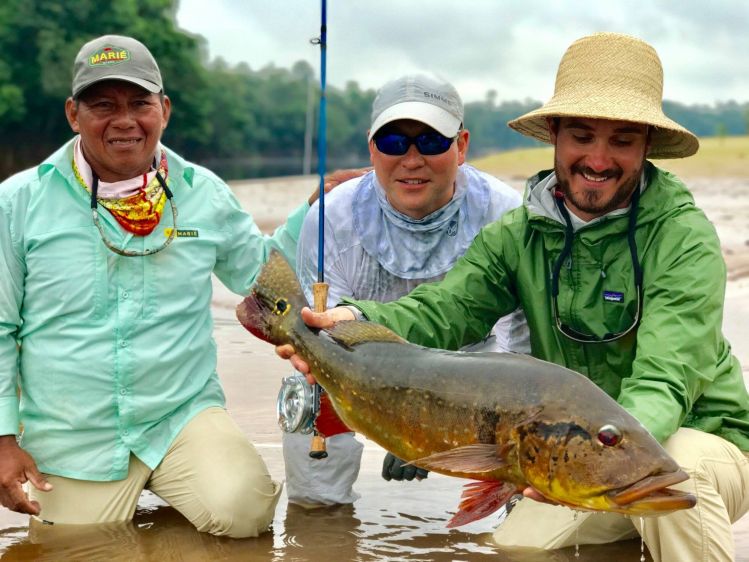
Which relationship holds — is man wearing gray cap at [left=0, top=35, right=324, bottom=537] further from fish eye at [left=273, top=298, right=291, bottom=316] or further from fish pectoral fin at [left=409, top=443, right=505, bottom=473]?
fish pectoral fin at [left=409, top=443, right=505, bottom=473]

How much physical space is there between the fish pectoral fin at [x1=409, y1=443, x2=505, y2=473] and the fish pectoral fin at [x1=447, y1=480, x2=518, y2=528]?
0.30 feet

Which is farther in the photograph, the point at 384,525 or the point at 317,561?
the point at 384,525

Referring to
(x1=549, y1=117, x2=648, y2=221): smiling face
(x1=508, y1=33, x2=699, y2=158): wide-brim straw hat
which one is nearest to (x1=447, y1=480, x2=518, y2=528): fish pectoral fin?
→ (x1=549, y1=117, x2=648, y2=221): smiling face

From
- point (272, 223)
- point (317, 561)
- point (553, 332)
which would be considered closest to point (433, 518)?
point (317, 561)

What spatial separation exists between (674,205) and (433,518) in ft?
6.00

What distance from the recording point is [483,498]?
3742 mm

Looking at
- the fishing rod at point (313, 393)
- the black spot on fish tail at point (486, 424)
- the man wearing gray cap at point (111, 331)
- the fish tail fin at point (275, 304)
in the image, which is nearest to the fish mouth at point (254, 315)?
the fish tail fin at point (275, 304)

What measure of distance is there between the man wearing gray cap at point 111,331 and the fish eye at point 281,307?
2.90 feet

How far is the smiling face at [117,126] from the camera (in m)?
5.17

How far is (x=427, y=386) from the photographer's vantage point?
3959mm

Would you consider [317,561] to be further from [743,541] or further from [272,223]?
→ [272,223]

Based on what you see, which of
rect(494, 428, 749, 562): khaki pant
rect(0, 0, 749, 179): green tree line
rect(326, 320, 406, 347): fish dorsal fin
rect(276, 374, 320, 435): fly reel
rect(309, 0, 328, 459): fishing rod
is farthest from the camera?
rect(0, 0, 749, 179): green tree line

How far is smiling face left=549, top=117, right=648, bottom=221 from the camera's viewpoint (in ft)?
14.5

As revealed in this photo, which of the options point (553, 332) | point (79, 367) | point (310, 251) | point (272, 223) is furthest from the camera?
point (272, 223)
